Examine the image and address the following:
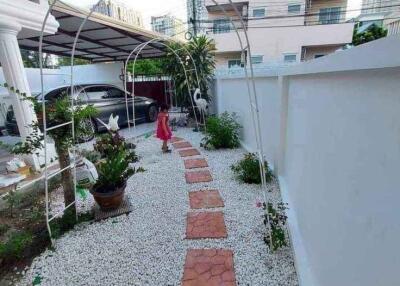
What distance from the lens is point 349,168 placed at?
120 centimetres

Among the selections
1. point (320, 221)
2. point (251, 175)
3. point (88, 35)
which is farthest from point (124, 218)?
point (88, 35)

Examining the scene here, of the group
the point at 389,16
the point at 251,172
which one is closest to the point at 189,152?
the point at 251,172

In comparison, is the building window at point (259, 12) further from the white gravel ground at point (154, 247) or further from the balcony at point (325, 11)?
the white gravel ground at point (154, 247)

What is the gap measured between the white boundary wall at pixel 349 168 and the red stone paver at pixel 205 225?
2.31ft

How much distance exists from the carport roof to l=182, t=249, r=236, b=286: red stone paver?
410cm

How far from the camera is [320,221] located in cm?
168

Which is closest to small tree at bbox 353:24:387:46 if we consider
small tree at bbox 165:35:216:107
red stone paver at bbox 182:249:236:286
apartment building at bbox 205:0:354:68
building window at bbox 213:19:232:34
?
red stone paver at bbox 182:249:236:286

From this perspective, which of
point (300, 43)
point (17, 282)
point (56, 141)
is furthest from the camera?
point (300, 43)

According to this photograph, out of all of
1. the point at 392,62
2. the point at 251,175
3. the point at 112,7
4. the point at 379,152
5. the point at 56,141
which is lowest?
the point at 251,175

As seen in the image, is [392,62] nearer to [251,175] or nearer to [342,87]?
[342,87]

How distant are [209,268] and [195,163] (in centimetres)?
261

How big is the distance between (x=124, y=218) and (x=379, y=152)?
260cm

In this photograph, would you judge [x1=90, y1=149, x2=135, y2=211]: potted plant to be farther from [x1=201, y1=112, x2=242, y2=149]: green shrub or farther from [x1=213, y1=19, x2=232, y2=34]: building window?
[x1=213, y1=19, x2=232, y2=34]: building window

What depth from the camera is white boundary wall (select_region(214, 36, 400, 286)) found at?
0.86 meters
